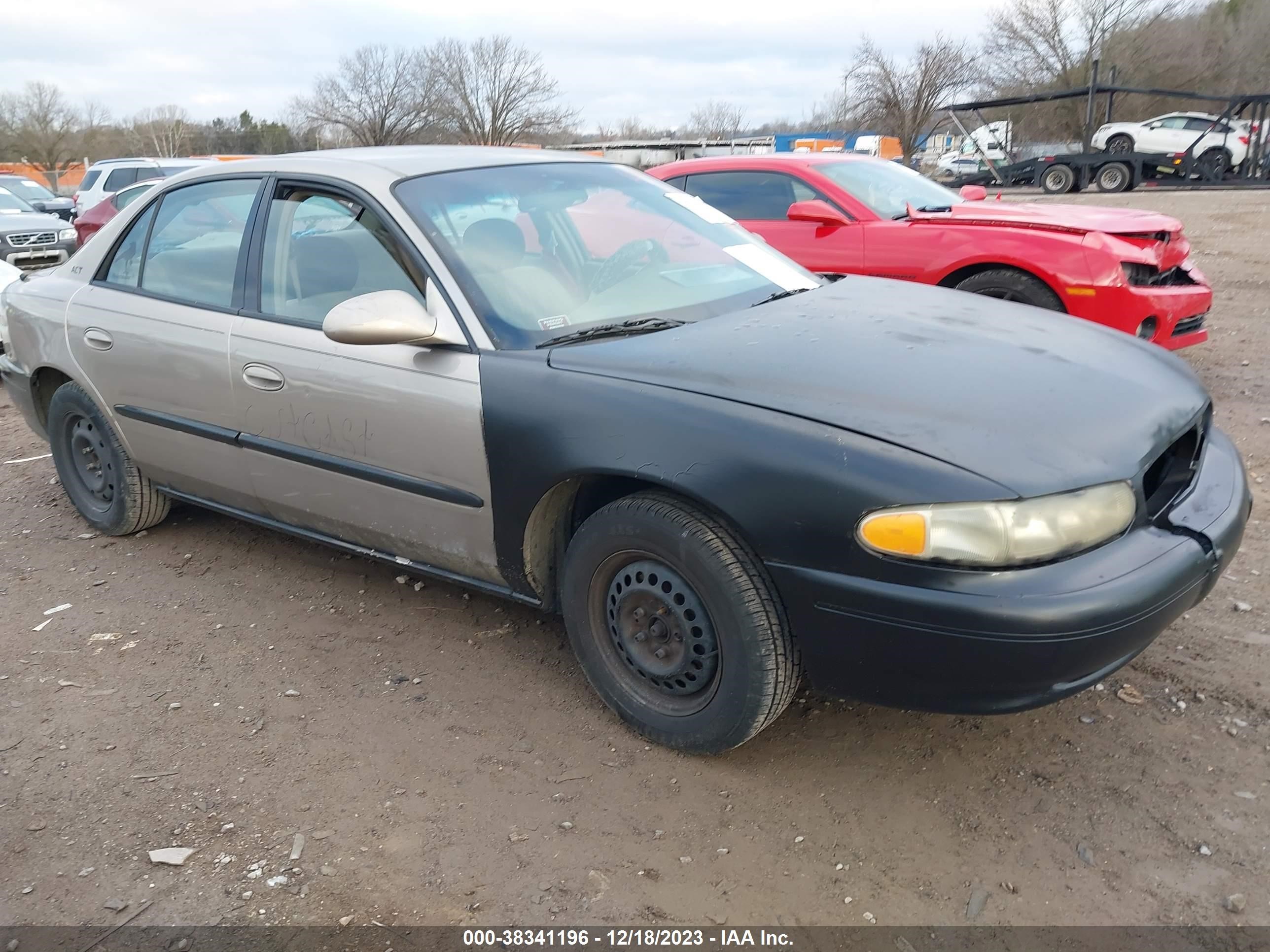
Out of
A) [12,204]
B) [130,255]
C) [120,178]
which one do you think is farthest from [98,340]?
[120,178]

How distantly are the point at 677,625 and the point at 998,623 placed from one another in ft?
2.74

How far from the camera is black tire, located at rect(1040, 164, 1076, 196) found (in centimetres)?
2397

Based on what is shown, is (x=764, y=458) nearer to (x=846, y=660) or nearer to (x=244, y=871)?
(x=846, y=660)

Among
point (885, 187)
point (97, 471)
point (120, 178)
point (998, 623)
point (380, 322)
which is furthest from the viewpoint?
point (120, 178)

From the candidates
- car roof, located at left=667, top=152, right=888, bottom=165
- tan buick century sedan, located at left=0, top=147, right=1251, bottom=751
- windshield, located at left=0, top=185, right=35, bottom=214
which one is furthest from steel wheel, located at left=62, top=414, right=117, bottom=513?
windshield, located at left=0, top=185, right=35, bottom=214

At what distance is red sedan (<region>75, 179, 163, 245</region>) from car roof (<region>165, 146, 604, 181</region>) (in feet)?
33.5

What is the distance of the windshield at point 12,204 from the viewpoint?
15.1 metres

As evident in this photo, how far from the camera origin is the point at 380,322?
2754mm

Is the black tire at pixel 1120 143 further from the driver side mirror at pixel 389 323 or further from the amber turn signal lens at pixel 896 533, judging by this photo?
the amber turn signal lens at pixel 896 533

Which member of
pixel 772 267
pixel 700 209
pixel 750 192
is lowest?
pixel 772 267

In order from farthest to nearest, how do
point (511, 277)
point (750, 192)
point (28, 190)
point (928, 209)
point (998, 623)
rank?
point (28, 190) → point (750, 192) → point (928, 209) → point (511, 277) → point (998, 623)

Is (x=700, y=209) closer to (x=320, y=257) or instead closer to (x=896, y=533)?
(x=320, y=257)

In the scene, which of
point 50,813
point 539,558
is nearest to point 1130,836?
point 539,558

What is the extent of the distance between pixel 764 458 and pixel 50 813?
215 cm
